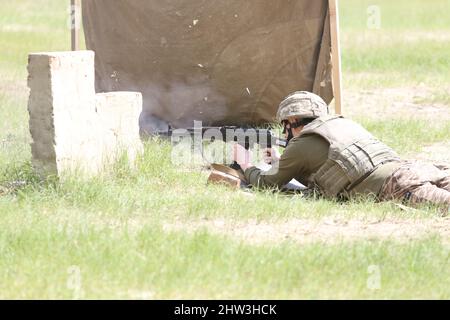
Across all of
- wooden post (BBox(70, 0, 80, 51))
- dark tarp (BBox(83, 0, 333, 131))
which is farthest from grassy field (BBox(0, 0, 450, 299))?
dark tarp (BBox(83, 0, 333, 131))

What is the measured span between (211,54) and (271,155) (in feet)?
8.86

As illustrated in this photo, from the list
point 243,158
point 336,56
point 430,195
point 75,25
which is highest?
point 75,25

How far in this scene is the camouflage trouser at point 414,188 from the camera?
688 cm

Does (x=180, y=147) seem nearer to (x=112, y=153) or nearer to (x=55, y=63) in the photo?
(x=112, y=153)

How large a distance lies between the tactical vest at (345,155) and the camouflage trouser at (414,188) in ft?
0.60

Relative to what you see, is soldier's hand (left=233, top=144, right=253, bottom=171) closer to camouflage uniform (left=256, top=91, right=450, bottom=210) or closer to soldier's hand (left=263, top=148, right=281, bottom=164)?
soldier's hand (left=263, top=148, right=281, bottom=164)

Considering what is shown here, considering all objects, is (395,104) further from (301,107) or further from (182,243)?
(182,243)

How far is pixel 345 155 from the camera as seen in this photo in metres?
7.01

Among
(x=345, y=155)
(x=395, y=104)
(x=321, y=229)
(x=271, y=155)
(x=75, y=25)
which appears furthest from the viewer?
(x=395, y=104)

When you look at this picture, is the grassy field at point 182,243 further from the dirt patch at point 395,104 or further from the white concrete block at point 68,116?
the dirt patch at point 395,104

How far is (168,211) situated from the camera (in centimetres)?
667

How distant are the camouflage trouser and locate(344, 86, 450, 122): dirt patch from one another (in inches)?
185
